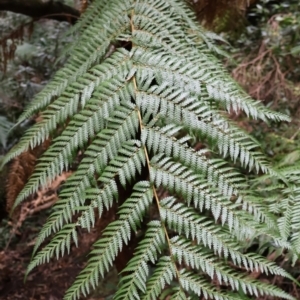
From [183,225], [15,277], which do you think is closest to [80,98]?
[183,225]

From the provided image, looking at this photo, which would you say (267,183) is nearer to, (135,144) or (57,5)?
(135,144)

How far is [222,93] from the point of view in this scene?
0.97 meters

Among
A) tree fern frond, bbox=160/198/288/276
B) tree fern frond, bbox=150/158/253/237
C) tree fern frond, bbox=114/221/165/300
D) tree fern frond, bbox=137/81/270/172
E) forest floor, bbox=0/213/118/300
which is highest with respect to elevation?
tree fern frond, bbox=137/81/270/172

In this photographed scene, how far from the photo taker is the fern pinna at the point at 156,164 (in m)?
0.77

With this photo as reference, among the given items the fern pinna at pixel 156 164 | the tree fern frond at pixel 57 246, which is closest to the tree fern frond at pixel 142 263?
the fern pinna at pixel 156 164

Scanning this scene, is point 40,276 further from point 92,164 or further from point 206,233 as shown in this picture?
point 206,233

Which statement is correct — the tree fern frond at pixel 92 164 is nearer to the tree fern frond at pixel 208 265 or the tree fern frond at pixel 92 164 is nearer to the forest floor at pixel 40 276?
the tree fern frond at pixel 208 265

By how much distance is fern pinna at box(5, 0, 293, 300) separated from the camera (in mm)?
774

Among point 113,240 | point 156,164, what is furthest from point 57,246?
point 156,164

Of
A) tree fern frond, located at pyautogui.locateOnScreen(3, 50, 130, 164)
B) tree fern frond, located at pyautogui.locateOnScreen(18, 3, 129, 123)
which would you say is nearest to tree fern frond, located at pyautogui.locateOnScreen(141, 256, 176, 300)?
tree fern frond, located at pyautogui.locateOnScreen(3, 50, 130, 164)

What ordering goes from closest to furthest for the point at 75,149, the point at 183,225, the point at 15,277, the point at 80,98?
the point at 183,225 → the point at 75,149 → the point at 80,98 → the point at 15,277

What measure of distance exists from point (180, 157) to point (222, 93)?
0.22 metres

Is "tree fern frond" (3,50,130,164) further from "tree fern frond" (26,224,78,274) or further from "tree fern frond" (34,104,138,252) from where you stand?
"tree fern frond" (26,224,78,274)

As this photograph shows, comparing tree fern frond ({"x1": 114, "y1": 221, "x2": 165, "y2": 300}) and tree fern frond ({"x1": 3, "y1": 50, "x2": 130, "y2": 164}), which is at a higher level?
tree fern frond ({"x1": 3, "y1": 50, "x2": 130, "y2": 164})
